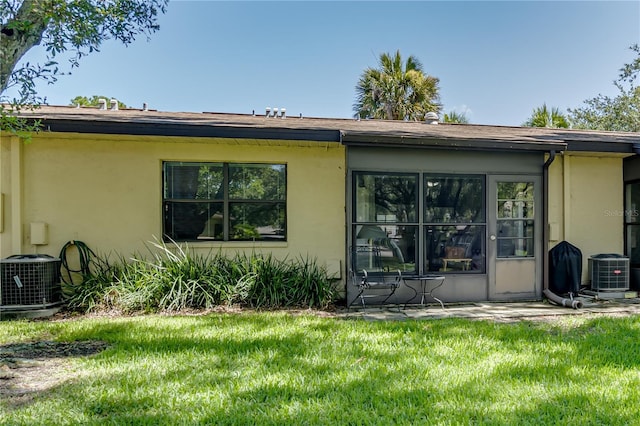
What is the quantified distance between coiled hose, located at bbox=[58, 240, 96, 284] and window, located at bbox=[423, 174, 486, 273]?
18.5ft

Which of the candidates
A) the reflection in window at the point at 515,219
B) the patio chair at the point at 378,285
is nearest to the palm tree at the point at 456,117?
the reflection in window at the point at 515,219

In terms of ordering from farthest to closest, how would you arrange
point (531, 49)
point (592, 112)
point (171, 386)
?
point (592, 112)
point (531, 49)
point (171, 386)

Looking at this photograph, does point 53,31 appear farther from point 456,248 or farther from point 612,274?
point 612,274

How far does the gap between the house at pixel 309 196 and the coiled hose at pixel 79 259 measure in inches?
5.1

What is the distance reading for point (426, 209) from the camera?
6.31 meters

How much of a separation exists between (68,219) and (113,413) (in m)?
4.73

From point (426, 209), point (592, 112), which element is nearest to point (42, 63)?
point (426, 209)

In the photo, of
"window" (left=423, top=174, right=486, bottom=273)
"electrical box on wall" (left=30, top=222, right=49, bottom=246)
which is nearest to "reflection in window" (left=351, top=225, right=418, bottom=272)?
"window" (left=423, top=174, right=486, bottom=273)

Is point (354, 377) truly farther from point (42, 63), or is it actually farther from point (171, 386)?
point (42, 63)

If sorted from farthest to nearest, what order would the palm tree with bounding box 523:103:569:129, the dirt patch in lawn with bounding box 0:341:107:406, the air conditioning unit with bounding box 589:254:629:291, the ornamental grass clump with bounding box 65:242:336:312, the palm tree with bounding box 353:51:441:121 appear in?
1. the palm tree with bounding box 523:103:569:129
2. the palm tree with bounding box 353:51:441:121
3. the air conditioning unit with bounding box 589:254:629:291
4. the ornamental grass clump with bounding box 65:242:336:312
5. the dirt patch in lawn with bounding box 0:341:107:406

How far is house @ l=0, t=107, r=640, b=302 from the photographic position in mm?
6023

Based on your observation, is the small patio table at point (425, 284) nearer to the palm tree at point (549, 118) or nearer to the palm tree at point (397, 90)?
the palm tree at point (397, 90)

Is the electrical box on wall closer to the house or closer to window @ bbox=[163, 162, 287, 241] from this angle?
the house

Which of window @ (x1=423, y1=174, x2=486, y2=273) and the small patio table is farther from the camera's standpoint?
window @ (x1=423, y1=174, x2=486, y2=273)
